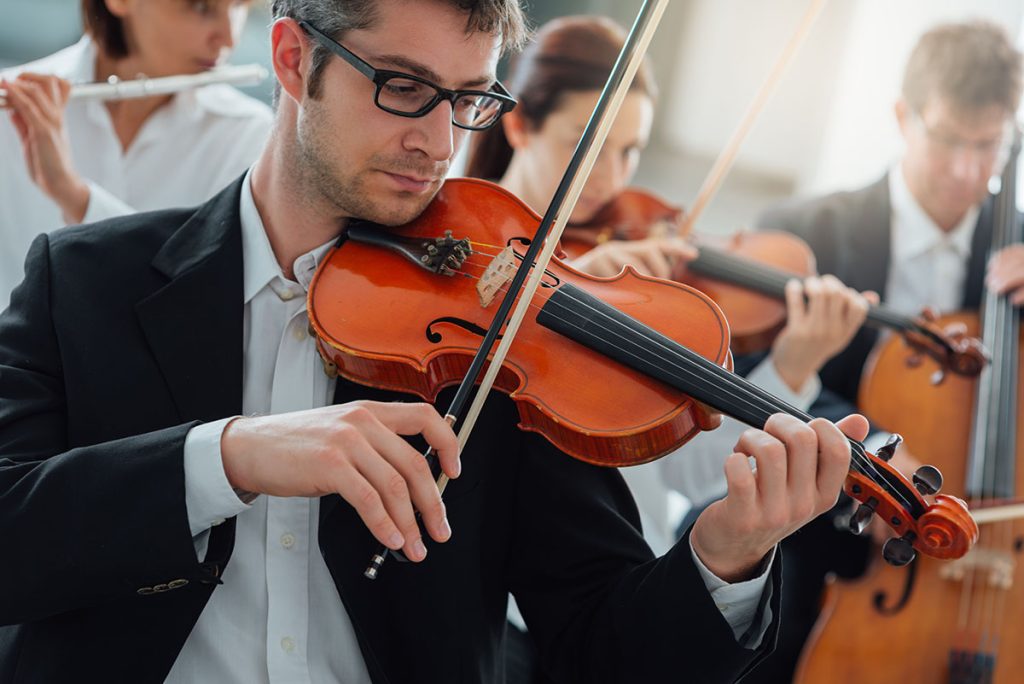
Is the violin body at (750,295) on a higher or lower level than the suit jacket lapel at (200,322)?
lower

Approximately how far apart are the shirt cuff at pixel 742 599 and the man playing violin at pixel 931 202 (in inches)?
55.8

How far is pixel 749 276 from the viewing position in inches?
78.5

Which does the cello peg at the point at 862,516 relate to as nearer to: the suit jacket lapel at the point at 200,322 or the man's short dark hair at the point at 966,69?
the suit jacket lapel at the point at 200,322

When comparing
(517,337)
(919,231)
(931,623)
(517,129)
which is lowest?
(931,623)

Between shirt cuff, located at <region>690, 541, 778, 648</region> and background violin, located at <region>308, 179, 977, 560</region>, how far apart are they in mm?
116

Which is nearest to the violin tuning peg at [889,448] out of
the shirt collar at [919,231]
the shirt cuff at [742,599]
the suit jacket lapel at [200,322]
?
the shirt cuff at [742,599]

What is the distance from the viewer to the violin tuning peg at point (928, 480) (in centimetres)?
98

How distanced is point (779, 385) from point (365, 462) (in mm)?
1178

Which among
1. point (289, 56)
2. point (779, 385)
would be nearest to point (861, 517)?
point (289, 56)

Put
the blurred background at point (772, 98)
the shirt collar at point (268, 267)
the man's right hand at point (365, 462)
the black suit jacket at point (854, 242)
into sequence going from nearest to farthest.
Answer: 1. the man's right hand at point (365, 462)
2. the shirt collar at point (268, 267)
3. the black suit jacket at point (854, 242)
4. the blurred background at point (772, 98)

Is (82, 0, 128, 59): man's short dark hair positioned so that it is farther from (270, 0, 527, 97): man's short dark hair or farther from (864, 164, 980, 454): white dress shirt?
(864, 164, 980, 454): white dress shirt

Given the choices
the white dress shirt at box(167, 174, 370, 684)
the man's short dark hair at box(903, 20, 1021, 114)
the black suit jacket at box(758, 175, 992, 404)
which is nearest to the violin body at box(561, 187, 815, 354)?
the black suit jacket at box(758, 175, 992, 404)

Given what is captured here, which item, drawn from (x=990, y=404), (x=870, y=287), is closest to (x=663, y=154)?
(x=870, y=287)

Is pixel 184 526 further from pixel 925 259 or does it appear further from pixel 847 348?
pixel 925 259
